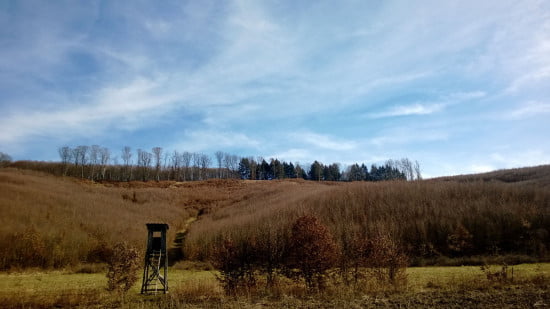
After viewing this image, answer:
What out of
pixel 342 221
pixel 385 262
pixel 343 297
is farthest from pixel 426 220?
pixel 343 297

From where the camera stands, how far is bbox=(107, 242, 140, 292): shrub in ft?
42.2

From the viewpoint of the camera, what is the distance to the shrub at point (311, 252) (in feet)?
44.2

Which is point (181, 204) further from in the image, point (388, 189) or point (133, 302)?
point (133, 302)

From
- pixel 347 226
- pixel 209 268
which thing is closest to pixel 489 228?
pixel 347 226

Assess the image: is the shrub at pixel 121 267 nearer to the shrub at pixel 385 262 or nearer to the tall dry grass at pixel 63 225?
the tall dry grass at pixel 63 225

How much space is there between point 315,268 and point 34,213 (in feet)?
81.1

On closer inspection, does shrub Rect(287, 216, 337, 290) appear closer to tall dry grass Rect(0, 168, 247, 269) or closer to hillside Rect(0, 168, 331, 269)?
tall dry grass Rect(0, 168, 247, 269)

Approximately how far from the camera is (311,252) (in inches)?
534

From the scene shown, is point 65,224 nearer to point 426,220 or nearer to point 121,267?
point 121,267

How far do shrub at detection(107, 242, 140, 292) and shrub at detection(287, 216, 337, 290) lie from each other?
20.2 ft

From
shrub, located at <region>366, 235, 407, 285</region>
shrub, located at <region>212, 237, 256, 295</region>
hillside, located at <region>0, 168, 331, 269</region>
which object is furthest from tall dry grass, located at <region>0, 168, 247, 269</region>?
shrub, located at <region>366, 235, 407, 285</region>

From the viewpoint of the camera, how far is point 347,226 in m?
26.1

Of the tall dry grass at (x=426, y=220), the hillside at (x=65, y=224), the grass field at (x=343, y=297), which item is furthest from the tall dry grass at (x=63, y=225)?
the tall dry grass at (x=426, y=220)

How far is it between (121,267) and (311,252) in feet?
23.8
